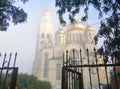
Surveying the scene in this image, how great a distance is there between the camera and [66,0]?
523 centimetres

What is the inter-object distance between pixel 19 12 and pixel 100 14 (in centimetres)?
374

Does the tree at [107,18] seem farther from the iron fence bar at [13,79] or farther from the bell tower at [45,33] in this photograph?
the bell tower at [45,33]

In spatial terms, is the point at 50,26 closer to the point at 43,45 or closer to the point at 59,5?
the point at 43,45

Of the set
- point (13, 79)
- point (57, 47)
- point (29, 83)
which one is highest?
point (57, 47)

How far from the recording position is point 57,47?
6056cm

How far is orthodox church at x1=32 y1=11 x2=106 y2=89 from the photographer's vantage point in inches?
2148

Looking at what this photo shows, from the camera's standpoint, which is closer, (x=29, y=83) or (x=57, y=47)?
(x=29, y=83)

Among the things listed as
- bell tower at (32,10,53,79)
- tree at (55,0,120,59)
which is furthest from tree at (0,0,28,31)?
bell tower at (32,10,53,79)

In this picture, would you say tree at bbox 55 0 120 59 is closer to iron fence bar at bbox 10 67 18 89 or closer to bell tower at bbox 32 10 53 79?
iron fence bar at bbox 10 67 18 89


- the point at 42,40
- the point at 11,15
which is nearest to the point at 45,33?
the point at 42,40

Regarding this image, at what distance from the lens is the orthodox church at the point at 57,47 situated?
179ft

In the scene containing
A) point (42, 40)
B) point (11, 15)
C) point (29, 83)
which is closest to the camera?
point (11, 15)

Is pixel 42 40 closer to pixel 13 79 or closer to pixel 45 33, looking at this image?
pixel 45 33

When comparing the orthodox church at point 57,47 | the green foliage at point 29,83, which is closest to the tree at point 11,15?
the green foliage at point 29,83
